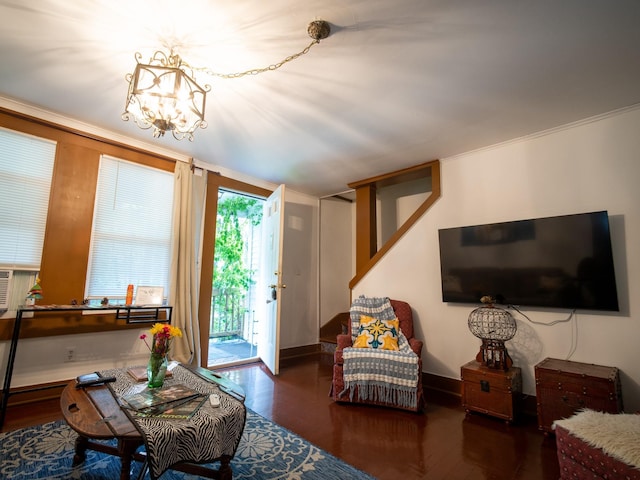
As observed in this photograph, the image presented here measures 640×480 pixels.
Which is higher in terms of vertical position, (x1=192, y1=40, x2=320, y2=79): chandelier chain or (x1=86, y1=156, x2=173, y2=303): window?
(x1=192, y1=40, x2=320, y2=79): chandelier chain

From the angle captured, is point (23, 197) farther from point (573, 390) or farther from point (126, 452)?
point (573, 390)

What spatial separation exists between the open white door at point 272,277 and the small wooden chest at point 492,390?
200cm

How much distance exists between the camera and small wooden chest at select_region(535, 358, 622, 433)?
2047 mm

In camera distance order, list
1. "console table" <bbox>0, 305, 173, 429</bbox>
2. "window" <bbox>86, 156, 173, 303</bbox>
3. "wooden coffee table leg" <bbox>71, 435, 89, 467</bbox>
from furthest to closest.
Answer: "window" <bbox>86, 156, 173, 303</bbox>, "console table" <bbox>0, 305, 173, 429</bbox>, "wooden coffee table leg" <bbox>71, 435, 89, 467</bbox>

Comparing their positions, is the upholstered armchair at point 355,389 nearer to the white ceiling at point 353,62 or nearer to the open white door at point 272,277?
the open white door at point 272,277

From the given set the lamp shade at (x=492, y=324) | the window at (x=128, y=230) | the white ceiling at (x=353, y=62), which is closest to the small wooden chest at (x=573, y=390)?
the lamp shade at (x=492, y=324)

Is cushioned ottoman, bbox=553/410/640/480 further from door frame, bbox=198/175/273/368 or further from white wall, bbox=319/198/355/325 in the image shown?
white wall, bbox=319/198/355/325

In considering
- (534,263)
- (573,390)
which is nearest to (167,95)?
(534,263)

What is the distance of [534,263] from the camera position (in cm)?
270

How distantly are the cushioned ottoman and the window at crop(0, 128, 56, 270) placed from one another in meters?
4.00

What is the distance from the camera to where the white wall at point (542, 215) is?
2.38 metres

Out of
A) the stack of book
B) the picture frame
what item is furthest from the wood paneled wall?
the stack of book

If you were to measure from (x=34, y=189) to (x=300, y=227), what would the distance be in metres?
3.11

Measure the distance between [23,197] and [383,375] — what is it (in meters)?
3.55
